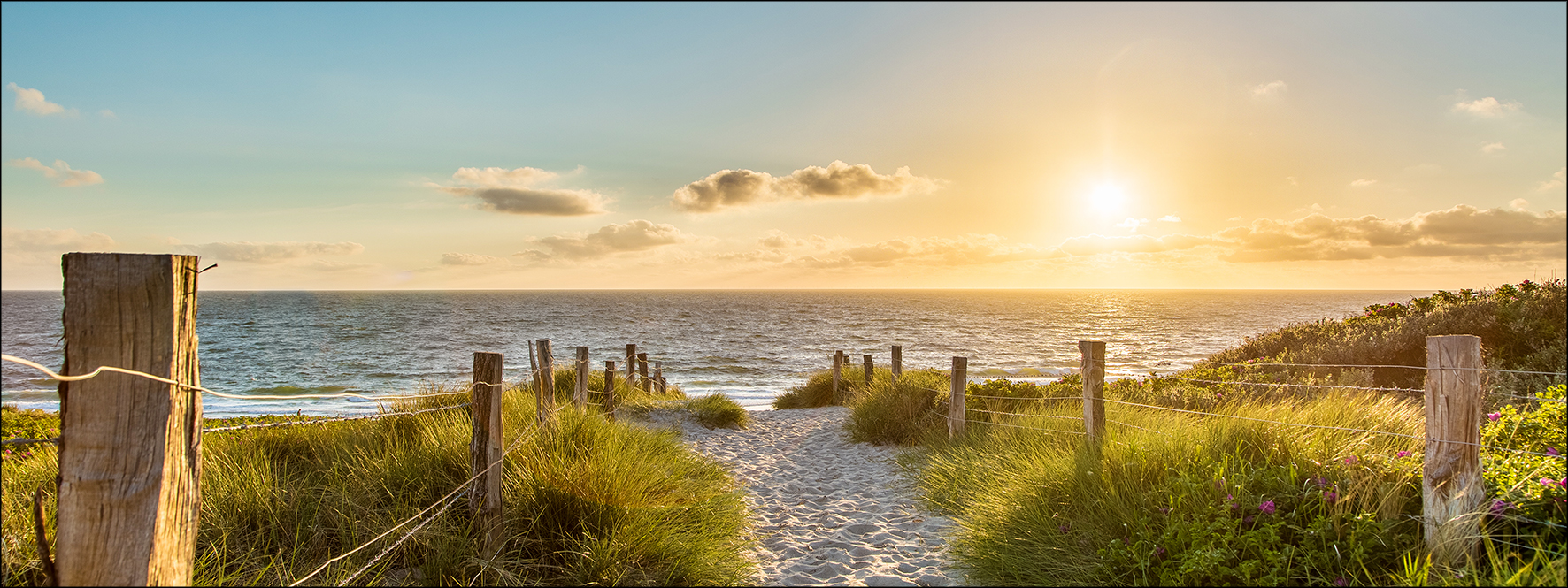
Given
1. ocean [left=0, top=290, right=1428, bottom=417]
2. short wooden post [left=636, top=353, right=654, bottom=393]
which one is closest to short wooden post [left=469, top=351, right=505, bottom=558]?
ocean [left=0, top=290, right=1428, bottom=417]

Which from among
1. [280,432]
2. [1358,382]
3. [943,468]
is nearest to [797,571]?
[943,468]

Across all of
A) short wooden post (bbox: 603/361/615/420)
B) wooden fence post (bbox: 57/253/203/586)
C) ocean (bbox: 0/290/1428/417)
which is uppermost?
wooden fence post (bbox: 57/253/203/586)

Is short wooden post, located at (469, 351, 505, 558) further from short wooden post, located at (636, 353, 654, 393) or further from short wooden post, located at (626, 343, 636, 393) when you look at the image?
short wooden post, located at (636, 353, 654, 393)

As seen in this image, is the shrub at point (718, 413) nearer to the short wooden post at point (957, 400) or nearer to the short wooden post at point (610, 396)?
the short wooden post at point (610, 396)

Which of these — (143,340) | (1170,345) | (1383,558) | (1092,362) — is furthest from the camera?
(1170,345)

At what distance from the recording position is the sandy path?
16.8ft

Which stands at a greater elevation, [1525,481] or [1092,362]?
[1092,362]

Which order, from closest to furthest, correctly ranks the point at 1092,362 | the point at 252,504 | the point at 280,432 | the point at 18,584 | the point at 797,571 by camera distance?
the point at 18,584, the point at 252,504, the point at 797,571, the point at 280,432, the point at 1092,362

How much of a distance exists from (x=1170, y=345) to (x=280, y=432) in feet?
164

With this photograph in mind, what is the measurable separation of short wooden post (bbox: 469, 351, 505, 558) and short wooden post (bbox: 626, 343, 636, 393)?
976 cm

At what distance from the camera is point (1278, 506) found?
431 centimetres

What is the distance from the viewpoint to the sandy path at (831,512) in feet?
16.8

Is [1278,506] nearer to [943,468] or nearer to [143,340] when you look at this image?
[943,468]

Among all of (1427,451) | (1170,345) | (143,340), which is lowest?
(1170,345)
